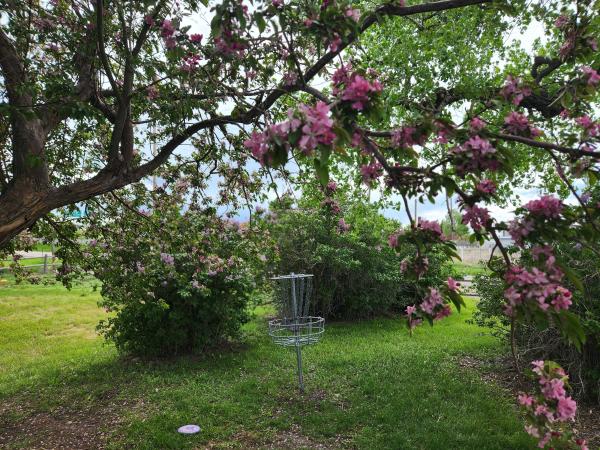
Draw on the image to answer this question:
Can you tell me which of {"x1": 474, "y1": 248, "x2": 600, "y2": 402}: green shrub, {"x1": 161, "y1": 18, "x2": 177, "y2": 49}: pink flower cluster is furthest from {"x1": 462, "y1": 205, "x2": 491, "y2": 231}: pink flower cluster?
{"x1": 474, "y1": 248, "x2": 600, "y2": 402}: green shrub

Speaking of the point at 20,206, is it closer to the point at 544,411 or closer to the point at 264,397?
the point at 544,411

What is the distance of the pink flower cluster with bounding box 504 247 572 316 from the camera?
134cm

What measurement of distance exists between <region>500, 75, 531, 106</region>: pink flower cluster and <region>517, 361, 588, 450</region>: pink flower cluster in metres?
0.98

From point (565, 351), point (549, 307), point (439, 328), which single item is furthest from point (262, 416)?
point (439, 328)

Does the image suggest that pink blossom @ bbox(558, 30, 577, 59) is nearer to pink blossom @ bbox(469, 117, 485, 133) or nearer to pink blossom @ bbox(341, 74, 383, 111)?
pink blossom @ bbox(469, 117, 485, 133)

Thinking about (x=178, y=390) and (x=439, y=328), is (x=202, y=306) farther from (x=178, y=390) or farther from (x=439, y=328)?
(x=439, y=328)

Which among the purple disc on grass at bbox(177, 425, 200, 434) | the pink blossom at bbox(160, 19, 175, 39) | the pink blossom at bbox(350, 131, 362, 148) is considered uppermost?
the pink blossom at bbox(160, 19, 175, 39)

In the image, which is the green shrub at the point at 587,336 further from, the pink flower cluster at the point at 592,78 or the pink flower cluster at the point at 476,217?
the pink flower cluster at the point at 476,217

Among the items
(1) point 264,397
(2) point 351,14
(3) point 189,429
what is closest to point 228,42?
(2) point 351,14

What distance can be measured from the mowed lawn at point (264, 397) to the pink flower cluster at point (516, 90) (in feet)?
9.32

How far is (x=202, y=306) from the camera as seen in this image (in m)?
6.05

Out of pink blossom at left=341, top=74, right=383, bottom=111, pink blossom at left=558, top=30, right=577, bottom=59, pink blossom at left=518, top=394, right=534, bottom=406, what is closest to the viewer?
pink blossom at left=341, top=74, right=383, bottom=111

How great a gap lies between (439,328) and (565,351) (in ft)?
11.9

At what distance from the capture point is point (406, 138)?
5.09 ft
